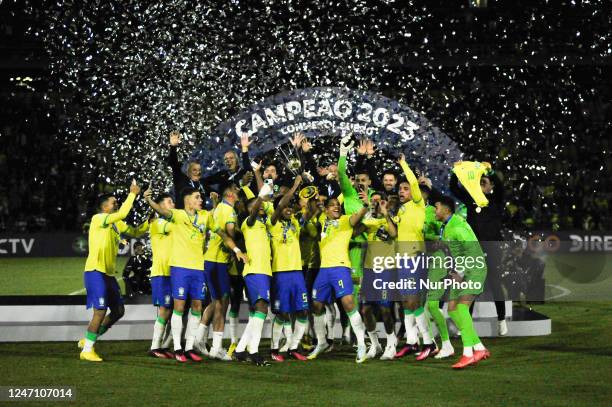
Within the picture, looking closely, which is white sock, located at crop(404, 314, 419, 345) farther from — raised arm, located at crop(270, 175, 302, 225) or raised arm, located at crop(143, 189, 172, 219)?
raised arm, located at crop(143, 189, 172, 219)

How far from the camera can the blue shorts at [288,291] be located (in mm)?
10156

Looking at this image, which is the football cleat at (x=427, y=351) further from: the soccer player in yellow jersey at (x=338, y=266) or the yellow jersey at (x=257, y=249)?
the yellow jersey at (x=257, y=249)

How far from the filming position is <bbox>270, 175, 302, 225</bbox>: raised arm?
9852 millimetres

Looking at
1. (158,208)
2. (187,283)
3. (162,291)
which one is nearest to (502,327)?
(187,283)

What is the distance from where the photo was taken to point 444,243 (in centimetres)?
1002

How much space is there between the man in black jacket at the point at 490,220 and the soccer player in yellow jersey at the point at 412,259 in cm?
75

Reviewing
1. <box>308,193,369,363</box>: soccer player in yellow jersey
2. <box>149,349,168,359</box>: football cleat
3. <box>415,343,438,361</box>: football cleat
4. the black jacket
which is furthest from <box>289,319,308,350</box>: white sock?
the black jacket

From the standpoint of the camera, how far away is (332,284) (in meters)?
10.1

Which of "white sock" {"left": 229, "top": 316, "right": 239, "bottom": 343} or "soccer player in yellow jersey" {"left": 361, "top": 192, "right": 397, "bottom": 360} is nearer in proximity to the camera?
"soccer player in yellow jersey" {"left": 361, "top": 192, "right": 397, "bottom": 360}

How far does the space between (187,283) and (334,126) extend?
17.4ft

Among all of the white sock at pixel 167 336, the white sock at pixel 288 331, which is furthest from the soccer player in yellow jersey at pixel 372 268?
the white sock at pixel 167 336

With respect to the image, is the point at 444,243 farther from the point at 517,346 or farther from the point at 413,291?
the point at 517,346

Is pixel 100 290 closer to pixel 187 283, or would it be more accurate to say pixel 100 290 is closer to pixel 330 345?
pixel 187 283

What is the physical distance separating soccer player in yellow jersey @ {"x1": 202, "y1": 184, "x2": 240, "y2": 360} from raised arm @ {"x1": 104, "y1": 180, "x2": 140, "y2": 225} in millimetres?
831
